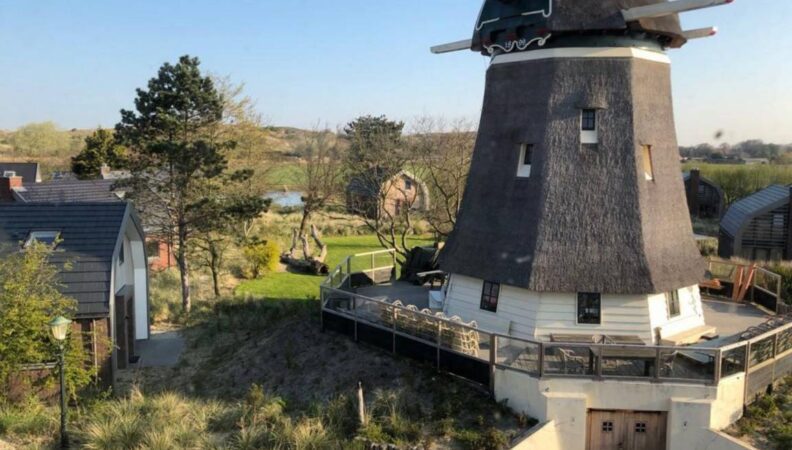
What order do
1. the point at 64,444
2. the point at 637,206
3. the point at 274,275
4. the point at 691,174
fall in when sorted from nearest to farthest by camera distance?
1. the point at 64,444
2. the point at 637,206
3. the point at 274,275
4. the point at 691,174

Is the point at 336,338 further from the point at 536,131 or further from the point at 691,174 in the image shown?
the point at 691,174

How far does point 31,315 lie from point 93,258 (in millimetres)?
2614

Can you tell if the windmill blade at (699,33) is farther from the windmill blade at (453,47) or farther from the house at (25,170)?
the house at (25,170)

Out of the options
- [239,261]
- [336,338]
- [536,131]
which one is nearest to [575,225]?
[536,131]

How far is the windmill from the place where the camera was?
12367mm

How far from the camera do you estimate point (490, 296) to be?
44.2ft

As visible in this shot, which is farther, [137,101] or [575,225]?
[137,101]

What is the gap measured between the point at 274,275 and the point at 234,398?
14.3m

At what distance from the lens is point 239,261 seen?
2848 centimetres

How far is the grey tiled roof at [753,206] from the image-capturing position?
2922cm

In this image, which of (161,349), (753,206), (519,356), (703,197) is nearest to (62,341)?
(161,349)

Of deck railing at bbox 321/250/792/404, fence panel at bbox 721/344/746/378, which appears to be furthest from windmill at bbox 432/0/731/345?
fence panel at bbox 721/344/746/378

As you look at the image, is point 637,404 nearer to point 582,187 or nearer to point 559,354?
point 559,354

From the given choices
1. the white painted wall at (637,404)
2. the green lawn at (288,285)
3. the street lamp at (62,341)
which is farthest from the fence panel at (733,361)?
the green lawn at (288,285)
